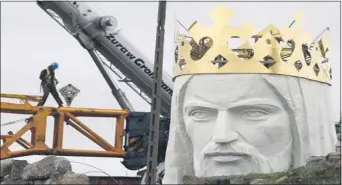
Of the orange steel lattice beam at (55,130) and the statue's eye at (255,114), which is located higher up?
the orange steel lattice beam at (55,130)

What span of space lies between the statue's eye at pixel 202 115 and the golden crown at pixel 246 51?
0.75m

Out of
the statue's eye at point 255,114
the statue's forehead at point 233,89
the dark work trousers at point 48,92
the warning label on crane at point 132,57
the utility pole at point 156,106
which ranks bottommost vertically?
the utility pole at point 156,106

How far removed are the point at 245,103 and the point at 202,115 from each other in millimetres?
883

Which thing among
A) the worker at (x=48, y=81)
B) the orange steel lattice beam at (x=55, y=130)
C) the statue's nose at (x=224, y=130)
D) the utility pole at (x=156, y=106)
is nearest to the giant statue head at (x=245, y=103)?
the statue's nose at (x=224, y=130)

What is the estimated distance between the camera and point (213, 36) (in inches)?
608

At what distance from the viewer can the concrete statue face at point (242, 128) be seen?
48.7ft

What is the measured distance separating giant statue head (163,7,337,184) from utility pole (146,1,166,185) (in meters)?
4.81

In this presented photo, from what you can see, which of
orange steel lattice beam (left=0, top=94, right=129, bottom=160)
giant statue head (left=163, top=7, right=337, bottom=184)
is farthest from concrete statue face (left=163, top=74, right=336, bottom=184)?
orange steel lattice beam (left=0, top=94, right=129, bottom=160)

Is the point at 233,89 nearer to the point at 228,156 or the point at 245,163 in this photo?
the point at 228,156

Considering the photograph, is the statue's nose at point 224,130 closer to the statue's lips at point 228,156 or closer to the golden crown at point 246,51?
the statue's lips at point 228,156

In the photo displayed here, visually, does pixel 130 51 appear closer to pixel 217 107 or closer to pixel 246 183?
pixel 217 107

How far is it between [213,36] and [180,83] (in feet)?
3.75

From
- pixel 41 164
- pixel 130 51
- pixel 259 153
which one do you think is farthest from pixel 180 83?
pixel 130 51

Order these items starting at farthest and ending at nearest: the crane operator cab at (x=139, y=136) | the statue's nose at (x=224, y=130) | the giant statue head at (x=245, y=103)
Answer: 1. the crane operator cab at (x=139, y=136)
2. the giant statue head at (x=245, y=103)
3. the statue's nose at (x=224, y=130)
